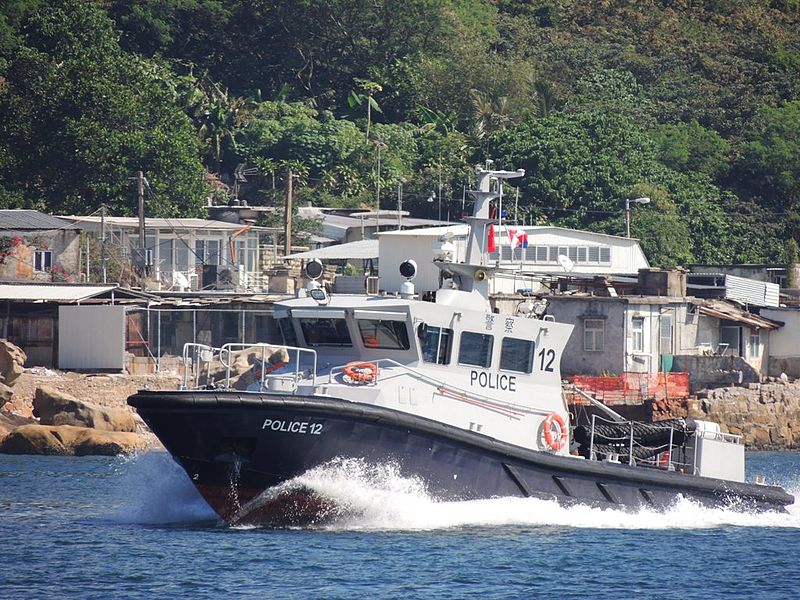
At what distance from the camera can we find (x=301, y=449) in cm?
2075

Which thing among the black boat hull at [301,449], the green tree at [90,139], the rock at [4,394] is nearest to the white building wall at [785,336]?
the green tree at [90,139]

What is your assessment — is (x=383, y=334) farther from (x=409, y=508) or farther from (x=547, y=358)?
(x=547, y=358)

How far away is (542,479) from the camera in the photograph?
73.4ft

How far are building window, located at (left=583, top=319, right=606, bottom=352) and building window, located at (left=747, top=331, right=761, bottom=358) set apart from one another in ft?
22.2

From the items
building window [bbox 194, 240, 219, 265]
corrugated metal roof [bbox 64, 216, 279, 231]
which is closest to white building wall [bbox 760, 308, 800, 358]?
corrugated metal roof [bbox 64, 216, 279, 231]

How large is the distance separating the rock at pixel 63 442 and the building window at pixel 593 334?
627 inches

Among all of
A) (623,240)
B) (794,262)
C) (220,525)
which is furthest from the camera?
(794,262)

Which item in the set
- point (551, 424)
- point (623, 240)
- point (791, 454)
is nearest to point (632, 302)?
point (791, 454)

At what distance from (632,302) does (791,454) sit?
20.7 feet

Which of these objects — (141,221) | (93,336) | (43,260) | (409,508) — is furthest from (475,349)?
(43,260)

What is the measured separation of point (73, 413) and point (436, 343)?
16312 millimetres

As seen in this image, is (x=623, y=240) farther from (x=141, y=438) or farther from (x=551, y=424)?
(x=551, y=424)

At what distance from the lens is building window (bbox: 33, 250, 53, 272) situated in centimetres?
5038

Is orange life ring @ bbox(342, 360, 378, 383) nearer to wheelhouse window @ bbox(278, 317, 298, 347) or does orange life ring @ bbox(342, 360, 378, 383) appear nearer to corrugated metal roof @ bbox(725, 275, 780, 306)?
wheelhouse window @ bbox(278, 317, 298, 347)
